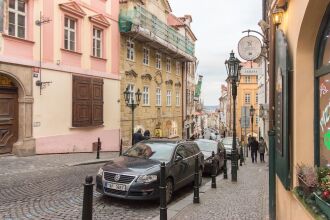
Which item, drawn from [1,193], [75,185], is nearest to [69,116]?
[75,185]

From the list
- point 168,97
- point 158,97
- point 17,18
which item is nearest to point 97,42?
point 17,18

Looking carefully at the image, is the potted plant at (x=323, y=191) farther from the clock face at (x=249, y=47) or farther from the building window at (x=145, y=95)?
the building window at (x=145, y=95)

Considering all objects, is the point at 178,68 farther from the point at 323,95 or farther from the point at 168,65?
the point at 323,95

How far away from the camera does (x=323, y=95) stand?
4.53m

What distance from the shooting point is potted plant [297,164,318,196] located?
4.11 m

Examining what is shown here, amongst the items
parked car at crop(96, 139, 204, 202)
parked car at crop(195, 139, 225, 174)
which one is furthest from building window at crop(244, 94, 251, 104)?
parked car at crop(96, 139, 204, 202)

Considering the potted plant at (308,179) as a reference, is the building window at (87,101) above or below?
above

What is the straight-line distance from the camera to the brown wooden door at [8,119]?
15938 millimetres

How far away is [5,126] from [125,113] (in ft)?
33.4

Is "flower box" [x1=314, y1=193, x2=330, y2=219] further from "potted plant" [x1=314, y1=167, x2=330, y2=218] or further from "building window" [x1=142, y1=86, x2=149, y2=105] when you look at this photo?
"building window" [x1=142, y1=86, x2=149, y2=105]

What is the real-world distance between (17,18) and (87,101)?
613 centimetres

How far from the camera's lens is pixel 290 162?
5410mm

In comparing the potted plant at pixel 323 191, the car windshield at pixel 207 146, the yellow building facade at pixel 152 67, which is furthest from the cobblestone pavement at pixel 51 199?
the yellow building facade at pixel 152 67

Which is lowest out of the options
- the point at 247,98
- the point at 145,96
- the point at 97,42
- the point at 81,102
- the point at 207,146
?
the point at 207,146
